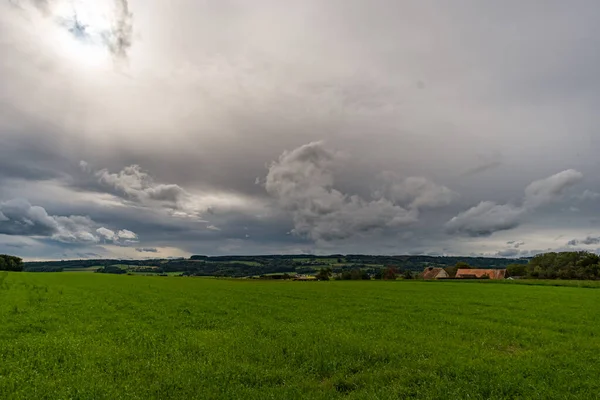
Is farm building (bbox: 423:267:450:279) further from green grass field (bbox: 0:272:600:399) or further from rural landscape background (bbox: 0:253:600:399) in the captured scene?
green grass field (bbox: 0:272:600:399)

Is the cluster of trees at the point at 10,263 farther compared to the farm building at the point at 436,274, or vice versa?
the cluster of trees at the point at 10,263

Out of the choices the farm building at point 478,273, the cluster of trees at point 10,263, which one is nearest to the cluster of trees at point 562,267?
the farm building at point 478,273

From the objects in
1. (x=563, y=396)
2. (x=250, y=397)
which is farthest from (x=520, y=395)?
(x=250, y=397)

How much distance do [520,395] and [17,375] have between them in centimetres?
1835

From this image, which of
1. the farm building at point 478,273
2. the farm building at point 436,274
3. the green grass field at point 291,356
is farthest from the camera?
the farm building at point 436,274

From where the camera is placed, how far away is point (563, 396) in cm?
1209

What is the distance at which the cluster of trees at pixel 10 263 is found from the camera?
160 metres

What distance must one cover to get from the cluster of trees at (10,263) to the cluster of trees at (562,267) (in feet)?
745

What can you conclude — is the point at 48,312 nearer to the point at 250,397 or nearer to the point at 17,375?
the point at 17,375

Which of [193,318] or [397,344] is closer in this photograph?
[397,344]

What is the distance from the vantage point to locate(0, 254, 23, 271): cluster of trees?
160m

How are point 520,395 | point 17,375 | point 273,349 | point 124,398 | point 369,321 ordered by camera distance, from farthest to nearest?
point 369,321 → point 273,349 → point 17,375 → point 520,395 → point 124,398

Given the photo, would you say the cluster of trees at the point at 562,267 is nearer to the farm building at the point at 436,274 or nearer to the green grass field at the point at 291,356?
the farm building at the point at 436,274

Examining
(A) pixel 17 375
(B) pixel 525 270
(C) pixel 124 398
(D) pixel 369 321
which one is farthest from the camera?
(B) pixel 525 270
